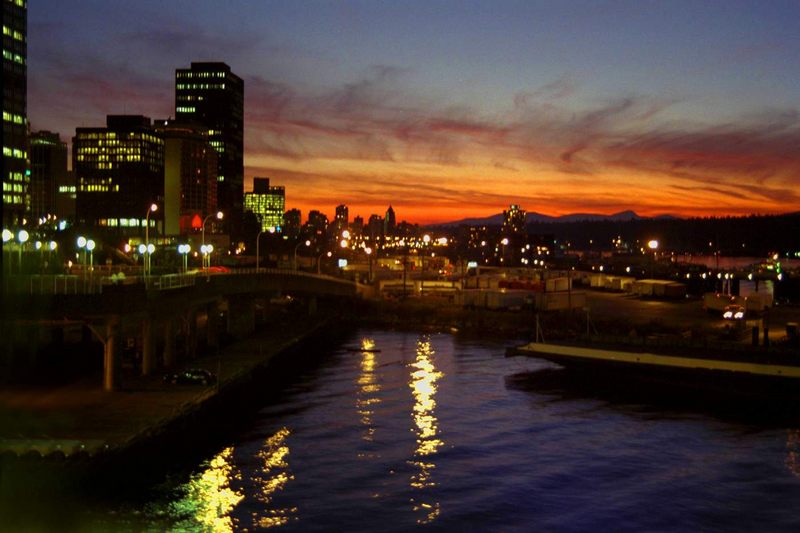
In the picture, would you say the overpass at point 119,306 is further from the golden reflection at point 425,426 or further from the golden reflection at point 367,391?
the golden reflection at point 425,426

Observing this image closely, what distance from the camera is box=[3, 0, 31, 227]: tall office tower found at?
525ft

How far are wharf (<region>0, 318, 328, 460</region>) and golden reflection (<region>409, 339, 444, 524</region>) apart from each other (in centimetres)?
1163

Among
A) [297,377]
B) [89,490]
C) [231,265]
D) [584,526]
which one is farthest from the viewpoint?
[231,265]

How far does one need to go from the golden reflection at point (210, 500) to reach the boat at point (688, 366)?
31.8 metres

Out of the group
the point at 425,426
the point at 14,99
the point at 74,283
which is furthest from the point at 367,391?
the point at 14,99

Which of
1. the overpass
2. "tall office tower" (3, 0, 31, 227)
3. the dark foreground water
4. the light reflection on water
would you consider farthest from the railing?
"tall office tower" (3, 0, 31, 227)

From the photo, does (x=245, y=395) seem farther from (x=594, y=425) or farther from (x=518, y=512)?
(x=518, y=512)

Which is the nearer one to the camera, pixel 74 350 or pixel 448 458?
pixel 448 458

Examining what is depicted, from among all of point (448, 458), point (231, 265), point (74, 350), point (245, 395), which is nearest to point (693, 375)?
point (448, 458)

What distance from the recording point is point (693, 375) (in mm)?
57094

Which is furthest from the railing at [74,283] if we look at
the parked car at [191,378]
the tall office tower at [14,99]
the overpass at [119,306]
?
the tall office tower at [14,99]

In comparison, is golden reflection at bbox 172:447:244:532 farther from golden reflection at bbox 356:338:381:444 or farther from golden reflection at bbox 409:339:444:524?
Answer: golden reflection at bbox 409:339:444:524

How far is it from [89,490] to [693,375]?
133 feet

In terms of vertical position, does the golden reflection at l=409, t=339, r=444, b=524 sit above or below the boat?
below
